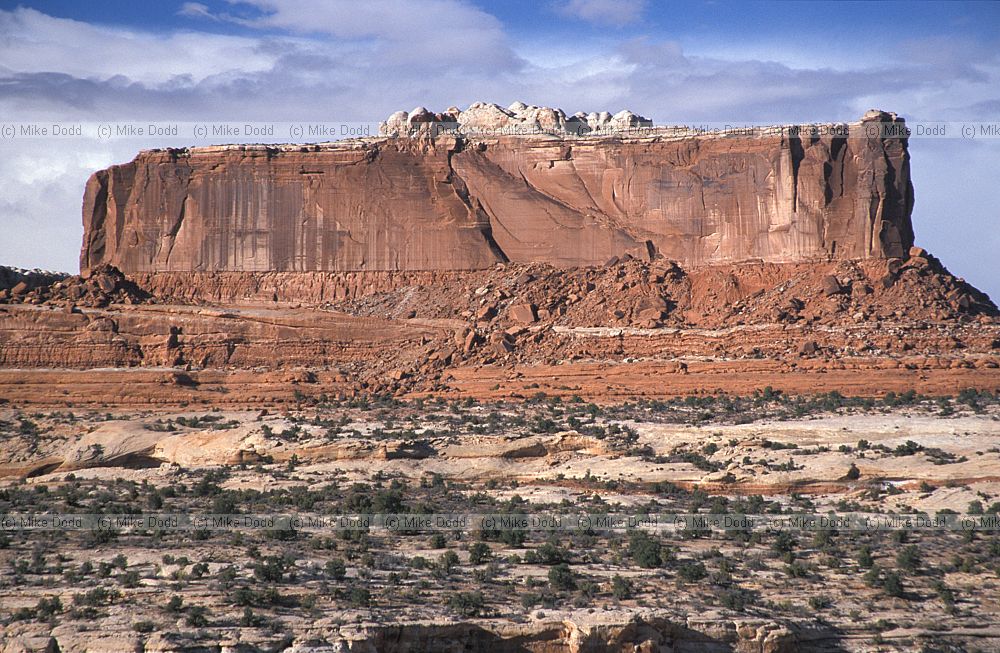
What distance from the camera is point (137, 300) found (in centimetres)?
4562

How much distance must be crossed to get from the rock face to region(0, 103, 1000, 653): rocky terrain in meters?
0.12

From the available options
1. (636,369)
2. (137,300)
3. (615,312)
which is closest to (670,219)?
(615,312)

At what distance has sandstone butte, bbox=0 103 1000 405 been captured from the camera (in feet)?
126

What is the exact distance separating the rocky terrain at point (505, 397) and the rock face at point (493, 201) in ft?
0.38

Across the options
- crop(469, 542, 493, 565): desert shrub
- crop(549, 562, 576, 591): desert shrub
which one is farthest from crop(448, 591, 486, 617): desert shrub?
crop(469, 542, 493, 565): desert shrub

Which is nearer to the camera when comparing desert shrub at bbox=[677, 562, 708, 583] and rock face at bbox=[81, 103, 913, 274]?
desert shrub at bbox=[677, 562, 708, 583]

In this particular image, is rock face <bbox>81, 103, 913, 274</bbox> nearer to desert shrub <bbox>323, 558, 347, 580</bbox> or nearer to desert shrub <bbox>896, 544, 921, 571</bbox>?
desert shrub <bbox>896, 544, 921, 571</bbox>

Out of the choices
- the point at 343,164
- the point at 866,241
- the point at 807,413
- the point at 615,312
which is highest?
the point at 343,164

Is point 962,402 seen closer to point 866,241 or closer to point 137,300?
point 866,241

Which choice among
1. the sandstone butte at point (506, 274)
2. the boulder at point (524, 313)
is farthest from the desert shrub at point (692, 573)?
the boulder at point (524, 313)

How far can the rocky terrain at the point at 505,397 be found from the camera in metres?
20.0

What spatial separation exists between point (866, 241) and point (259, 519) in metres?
25.5

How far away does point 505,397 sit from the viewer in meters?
37.9

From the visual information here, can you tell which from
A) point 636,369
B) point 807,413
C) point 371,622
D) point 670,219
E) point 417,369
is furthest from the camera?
point 670,219
